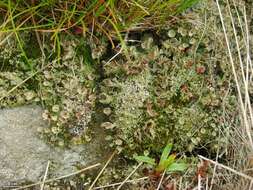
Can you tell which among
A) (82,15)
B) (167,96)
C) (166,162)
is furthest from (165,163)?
(82,15)

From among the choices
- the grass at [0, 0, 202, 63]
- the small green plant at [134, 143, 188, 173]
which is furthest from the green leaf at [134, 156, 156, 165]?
the grass at [0, 0, 202, 63]

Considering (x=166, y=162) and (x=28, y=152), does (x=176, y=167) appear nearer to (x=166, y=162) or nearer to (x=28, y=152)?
(x=166, y=162)

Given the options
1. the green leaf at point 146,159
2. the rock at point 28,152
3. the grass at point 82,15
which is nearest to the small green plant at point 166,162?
the green leaf at point 146,159

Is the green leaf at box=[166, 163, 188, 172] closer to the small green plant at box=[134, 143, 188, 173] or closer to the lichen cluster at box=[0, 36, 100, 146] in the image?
the small green plant at box=[134, 143, 188, 173]

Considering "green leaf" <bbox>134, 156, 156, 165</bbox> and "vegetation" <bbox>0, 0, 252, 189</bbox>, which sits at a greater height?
"vegetation" <bbox>0, 0, 252, 189</bbox>

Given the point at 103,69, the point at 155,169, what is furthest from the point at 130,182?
the point at 103,69

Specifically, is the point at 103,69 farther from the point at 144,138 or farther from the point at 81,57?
the point at 144,138

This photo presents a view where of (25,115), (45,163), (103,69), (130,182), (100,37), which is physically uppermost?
(100,37)
